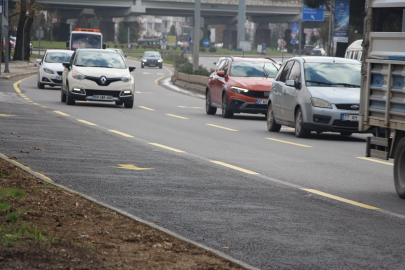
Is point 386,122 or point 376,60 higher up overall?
point 376,60

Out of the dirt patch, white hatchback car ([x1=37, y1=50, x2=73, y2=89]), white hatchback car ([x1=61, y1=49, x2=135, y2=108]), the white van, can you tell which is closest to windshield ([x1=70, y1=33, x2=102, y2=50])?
white hatchback car ([x1=37, y1=50, x2=73, y2=89])

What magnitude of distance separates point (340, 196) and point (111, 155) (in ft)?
13.6

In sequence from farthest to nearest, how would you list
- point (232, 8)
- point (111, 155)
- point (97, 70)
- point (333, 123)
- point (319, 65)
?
point (232, 8)
point (97, 70)
point (319, 65)
point (333, 123)
point (111, 155)

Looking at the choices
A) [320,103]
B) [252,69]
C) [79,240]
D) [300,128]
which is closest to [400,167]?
[79,240]

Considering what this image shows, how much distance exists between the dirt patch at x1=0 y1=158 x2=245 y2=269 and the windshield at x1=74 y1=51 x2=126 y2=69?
16.2 metres

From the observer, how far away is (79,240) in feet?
17.0

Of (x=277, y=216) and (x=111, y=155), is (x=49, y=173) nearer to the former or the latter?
(x=111, y=155)

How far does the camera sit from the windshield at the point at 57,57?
31.7 metres

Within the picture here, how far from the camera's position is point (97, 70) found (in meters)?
22.1

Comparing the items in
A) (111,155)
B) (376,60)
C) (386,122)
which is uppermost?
(376,60)

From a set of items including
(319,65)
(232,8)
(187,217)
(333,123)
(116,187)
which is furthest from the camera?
(232,8)

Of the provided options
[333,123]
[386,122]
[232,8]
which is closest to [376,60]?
[386,122]

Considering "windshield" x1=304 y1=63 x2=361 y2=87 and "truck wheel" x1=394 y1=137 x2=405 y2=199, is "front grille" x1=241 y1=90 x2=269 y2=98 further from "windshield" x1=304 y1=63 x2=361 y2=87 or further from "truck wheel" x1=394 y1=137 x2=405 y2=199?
"truck wheel" x1=394 y1=137 x2=405 y2=199

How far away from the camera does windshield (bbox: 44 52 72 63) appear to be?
104 ft
